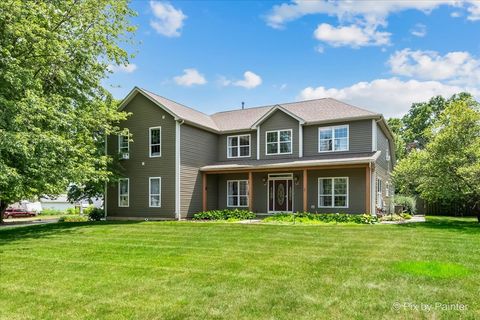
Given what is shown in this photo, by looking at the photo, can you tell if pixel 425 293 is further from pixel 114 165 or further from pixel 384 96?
pixel 384 96

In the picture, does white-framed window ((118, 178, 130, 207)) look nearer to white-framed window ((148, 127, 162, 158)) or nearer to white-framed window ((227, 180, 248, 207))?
white-framed window ((148, 127, 162, 158))

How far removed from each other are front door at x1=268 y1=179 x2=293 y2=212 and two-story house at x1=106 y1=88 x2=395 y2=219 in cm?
5

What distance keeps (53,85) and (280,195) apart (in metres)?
12.0

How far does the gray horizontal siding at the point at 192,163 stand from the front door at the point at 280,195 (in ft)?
12.6

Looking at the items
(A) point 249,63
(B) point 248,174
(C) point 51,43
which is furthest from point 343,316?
(A) point 249,63

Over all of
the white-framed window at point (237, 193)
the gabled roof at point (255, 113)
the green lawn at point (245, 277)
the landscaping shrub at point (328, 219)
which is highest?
the gabled roof at point (255, 113)

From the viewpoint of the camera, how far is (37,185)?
13875 mm

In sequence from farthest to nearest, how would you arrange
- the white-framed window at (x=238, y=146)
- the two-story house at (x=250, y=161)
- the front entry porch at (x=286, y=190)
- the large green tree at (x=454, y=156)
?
the white-framed window at (x=238, y=146) → the two-story house at (x=250, y=161) → the front entry porch at (x=286, y=190) → the large green tree at (x=454, y=156)

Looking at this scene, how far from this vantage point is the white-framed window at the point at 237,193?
2073 cm

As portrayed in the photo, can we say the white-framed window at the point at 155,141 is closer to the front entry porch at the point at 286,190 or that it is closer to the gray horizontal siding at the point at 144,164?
the gray horizontal siding at the point at 144,164

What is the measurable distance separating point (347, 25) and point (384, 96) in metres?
21.4

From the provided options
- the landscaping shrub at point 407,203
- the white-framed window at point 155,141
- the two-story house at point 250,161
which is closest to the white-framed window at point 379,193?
the two-story house at point 250,161

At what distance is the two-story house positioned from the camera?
18.1 meters

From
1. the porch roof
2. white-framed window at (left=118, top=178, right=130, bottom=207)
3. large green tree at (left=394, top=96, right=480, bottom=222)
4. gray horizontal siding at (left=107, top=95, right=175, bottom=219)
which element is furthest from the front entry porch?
white-framed window at (left=118, top=178, right=130, bottom=207)
